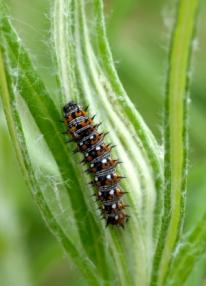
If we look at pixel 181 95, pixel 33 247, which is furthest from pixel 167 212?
pixel 33 247

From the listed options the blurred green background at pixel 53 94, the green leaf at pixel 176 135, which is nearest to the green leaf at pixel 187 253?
the green leaf at pixel 176 135

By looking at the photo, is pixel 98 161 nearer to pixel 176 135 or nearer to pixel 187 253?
pixel 187 253

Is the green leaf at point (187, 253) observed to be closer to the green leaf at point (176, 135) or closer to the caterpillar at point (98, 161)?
the green leaf at point (176, 135)

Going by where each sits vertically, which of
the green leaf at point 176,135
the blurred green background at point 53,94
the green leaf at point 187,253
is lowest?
the green leaf at point 187,253

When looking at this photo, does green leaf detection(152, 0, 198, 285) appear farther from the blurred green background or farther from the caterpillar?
the blurred green background

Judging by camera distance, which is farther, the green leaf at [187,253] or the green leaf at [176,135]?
the green leaf at [187,253]

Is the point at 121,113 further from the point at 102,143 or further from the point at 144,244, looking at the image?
the point at 144,244

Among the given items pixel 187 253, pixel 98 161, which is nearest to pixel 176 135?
pixel 187 253
